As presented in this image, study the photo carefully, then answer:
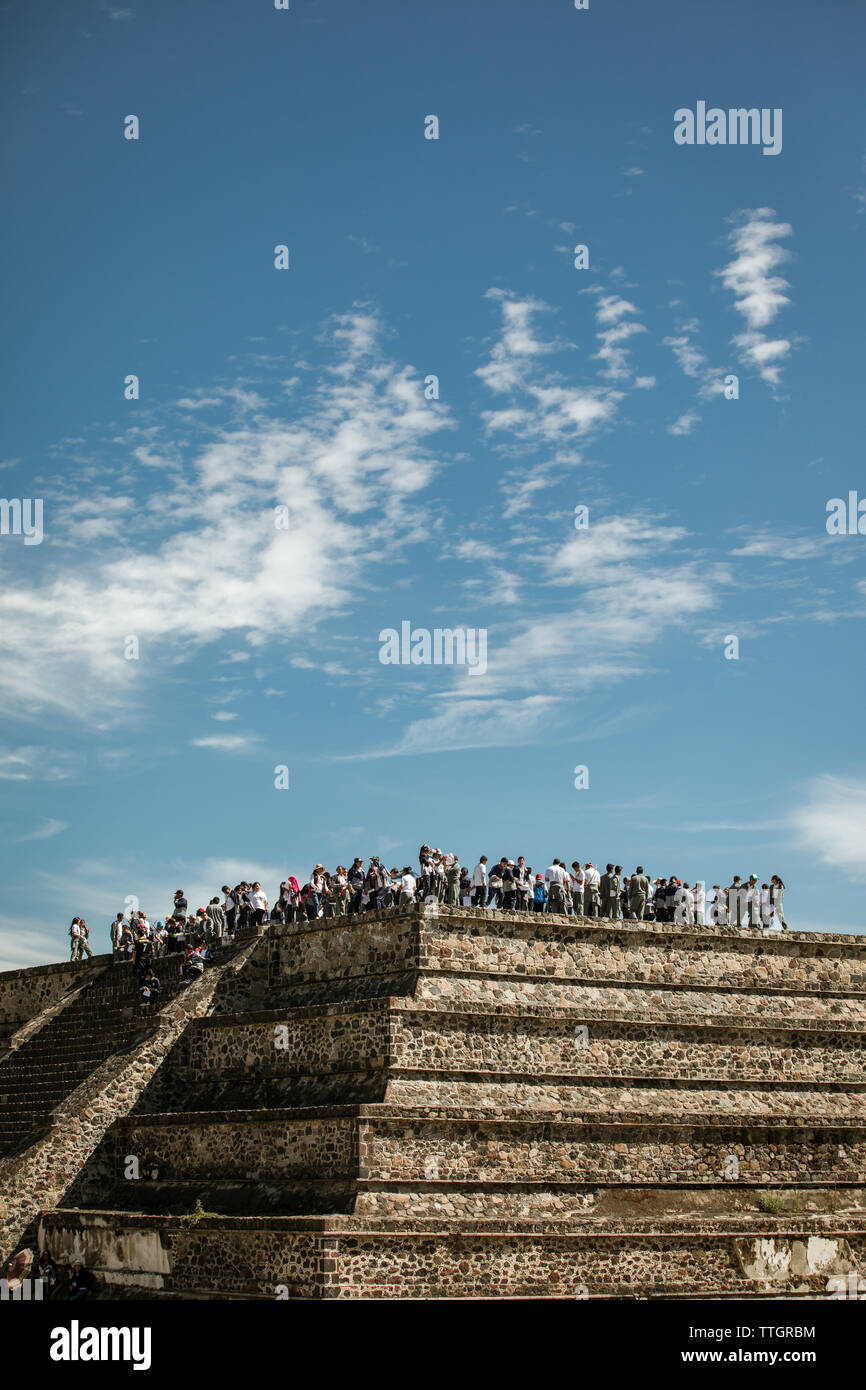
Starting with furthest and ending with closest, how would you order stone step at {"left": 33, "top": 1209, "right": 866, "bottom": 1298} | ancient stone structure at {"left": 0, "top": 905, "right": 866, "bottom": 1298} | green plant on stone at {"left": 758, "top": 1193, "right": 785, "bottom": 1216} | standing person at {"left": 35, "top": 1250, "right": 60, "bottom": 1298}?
green plant on stone at {"left": 758, "top": 1193, "right": 785, "bottom": 1216} < standing person at {"left": 35, "top": 1250, "right": 60, "bottom": 1298} < ancient stone structure at {"left": 0, "top": 905, "right": 866, "bottom": 1298} < stone step at {"left": 33, "top": 1209, "right": 866, "bottom": 1298}

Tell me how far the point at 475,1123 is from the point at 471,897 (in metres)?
6.65

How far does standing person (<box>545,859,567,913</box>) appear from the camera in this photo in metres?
32.0

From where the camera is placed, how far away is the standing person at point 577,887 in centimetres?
3278

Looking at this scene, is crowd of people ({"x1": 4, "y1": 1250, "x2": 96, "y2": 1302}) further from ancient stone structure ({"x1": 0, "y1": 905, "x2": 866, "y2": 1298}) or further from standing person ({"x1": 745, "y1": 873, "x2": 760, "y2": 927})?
standing person ({"x1": 745, "y1": 873, "x2": 760, "y2": 927})

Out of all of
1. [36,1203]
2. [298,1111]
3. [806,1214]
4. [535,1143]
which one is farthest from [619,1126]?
[36,1203]

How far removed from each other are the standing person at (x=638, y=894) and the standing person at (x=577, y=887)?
1.07m

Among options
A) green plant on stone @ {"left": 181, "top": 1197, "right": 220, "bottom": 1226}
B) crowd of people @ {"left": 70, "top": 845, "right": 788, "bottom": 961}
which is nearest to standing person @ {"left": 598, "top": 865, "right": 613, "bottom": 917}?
crowd of people @ {"left": 70, "top": 845, "right": 788, "bottom": 961}

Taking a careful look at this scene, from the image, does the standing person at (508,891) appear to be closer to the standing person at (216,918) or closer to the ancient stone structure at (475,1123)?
the ancient stone structure at (475,1123)

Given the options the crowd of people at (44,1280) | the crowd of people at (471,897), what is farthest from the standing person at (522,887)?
the crowd of people at (44,1280)

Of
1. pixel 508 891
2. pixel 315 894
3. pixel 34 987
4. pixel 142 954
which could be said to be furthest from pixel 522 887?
pixel 34 987

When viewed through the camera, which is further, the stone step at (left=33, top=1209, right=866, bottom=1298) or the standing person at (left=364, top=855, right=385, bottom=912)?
the standing person at (left=364, top=855, right=385, bottom=912)

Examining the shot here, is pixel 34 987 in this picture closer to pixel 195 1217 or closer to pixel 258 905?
pixel 258 905

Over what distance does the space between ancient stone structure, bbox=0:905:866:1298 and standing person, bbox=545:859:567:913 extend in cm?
154

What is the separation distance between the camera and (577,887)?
32812mm
